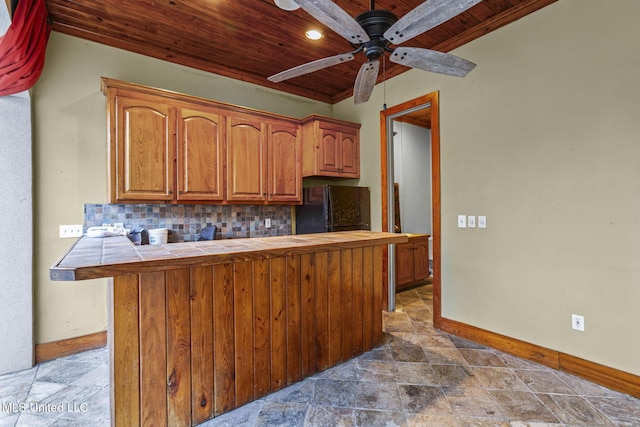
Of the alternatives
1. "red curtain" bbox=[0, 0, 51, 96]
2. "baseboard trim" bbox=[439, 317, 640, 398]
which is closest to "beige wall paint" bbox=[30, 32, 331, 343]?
"red curtain" bbox=[0, 0, 51, 96]

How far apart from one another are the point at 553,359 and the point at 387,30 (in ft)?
8.67

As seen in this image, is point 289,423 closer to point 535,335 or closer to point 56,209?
point 535,335

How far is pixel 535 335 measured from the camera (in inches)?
93.2

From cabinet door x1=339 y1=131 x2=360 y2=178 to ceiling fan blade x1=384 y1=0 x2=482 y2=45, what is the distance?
7.05 ft

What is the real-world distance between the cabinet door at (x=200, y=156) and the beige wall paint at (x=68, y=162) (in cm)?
69

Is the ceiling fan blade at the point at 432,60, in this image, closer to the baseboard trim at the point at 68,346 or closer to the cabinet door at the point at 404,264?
the cabinet door at the point at 404,264

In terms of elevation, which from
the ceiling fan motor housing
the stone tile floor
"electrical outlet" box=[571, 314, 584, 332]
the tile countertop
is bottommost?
the stone tile floor

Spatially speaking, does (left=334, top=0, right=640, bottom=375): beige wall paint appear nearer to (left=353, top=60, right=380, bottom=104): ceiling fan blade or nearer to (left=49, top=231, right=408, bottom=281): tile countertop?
(left=353, top=60, right=380, bottom=104): ceiling fan blade

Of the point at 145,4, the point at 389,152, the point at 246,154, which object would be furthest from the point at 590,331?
the point at 145,4

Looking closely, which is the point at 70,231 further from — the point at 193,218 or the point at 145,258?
the point at 145,258

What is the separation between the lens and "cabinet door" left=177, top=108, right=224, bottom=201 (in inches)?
112

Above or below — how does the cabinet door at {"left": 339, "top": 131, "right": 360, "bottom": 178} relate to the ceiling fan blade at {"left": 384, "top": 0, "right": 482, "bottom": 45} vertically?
below

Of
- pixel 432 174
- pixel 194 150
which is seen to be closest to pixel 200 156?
pixel 194 150

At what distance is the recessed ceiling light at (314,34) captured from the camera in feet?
8.80
